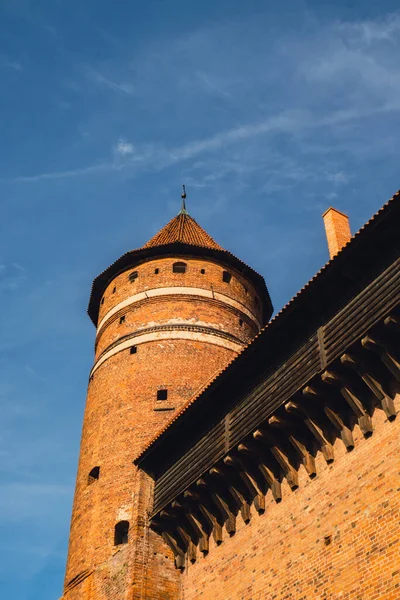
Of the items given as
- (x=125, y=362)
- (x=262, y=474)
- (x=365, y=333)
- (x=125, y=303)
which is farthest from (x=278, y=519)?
(x=125, y=303)

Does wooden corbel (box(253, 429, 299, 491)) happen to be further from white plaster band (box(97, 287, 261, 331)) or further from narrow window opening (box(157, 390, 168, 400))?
white plaster band (box(97, 287, 261, 331))

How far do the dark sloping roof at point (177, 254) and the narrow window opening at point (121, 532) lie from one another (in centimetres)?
780

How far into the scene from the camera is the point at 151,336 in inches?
754

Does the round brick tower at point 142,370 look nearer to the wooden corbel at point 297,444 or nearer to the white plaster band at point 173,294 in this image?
the white plaster band at point 173,294

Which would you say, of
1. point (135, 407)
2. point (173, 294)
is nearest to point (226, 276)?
point (173, 294)

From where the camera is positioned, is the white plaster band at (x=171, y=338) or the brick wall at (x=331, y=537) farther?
the white plaster band at (x=171, y=338)

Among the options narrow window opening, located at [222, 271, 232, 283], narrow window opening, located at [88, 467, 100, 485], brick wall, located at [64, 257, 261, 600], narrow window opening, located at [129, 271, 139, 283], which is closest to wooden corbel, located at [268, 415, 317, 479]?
brick wall, located at [64, 257, 261, 600]

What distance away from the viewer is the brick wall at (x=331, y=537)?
1058 cm

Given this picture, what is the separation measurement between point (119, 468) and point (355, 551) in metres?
6.95

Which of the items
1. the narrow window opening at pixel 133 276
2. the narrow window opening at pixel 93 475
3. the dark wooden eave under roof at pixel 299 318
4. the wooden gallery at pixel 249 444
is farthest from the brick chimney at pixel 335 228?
the narrow window opening at pixel 93 475

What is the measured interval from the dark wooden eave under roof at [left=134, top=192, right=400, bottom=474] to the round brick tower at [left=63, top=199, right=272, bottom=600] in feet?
4.44

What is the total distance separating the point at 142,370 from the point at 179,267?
12.1 feet

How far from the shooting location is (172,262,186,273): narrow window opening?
20.9 metres

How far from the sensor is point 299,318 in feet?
43.0
